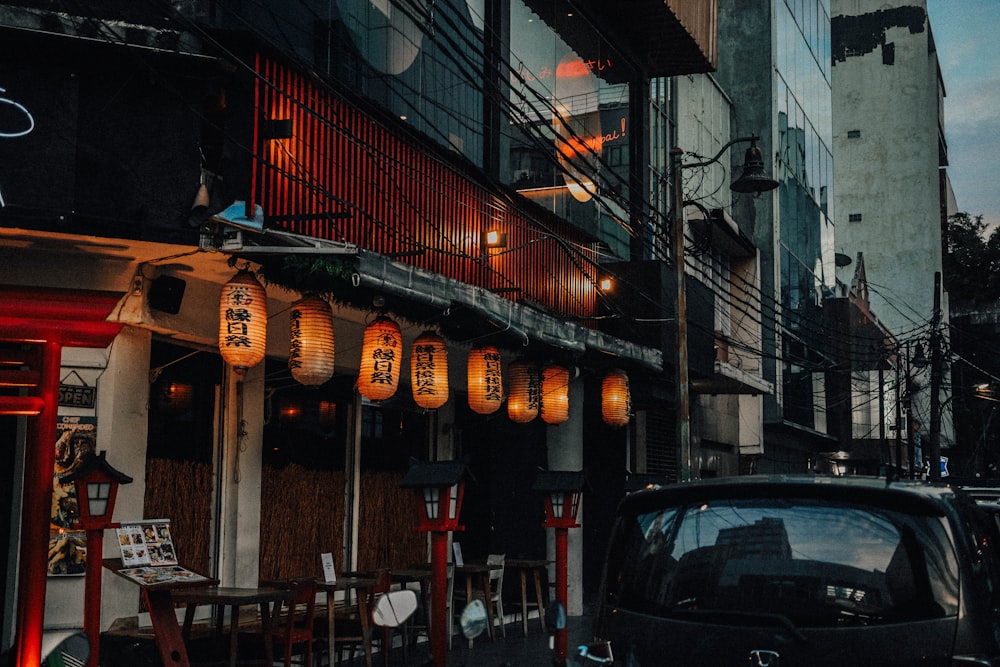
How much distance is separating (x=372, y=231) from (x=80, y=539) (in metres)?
5.00

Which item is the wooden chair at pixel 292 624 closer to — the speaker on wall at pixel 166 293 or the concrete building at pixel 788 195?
the speaker on wall at pixel 166 293

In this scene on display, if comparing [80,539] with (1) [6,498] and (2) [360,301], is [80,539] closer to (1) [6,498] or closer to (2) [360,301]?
(1) [6,498]

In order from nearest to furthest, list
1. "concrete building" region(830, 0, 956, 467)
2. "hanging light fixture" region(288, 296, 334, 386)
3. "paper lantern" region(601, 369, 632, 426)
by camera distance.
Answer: "hanging light fixture" region(288, 296, 334, 386), "paper lantern" region(601, 369, 632, 426), "concrete building" region(830, 0, 956, 467)

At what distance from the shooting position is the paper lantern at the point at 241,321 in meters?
10.8

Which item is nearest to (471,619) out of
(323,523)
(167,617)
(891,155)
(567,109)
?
(167,617)

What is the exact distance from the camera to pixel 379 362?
41.6 feet

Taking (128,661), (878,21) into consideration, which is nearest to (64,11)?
(128,661)

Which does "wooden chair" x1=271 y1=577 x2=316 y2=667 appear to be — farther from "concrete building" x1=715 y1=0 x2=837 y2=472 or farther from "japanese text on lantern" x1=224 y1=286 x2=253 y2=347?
"concrete building" x1=715 y1=0 x2=837 y2=472

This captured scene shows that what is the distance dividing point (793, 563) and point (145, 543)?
6.73m

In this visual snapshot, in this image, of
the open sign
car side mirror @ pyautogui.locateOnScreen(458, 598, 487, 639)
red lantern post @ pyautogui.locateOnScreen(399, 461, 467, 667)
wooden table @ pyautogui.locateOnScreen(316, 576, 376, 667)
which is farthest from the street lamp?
car side mirror @ pyautogui.locateOnScreen(458, 598, 487, 639)

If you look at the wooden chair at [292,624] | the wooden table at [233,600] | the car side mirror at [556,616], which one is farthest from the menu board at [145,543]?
the car side mirror at [556,616]

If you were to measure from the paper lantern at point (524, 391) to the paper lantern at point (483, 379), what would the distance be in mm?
1420


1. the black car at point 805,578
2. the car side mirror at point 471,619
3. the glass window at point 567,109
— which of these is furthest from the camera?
the glass window at point 567,109

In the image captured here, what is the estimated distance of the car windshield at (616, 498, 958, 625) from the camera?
15.6 ft
